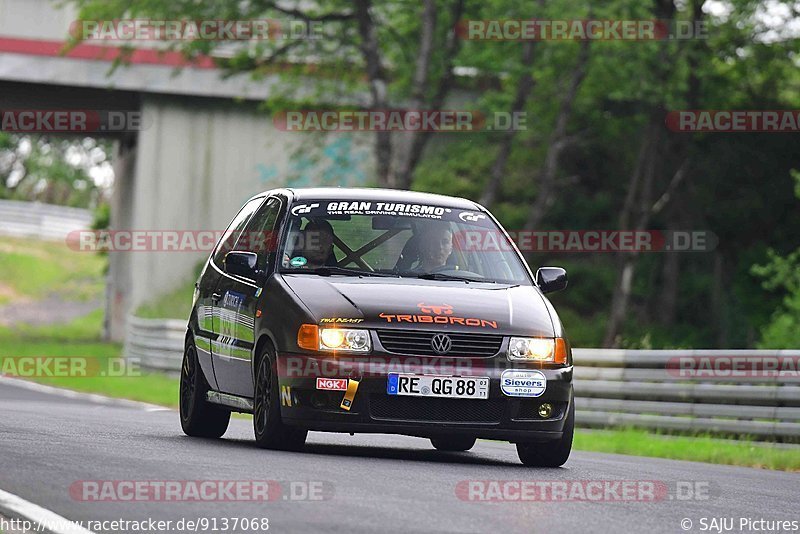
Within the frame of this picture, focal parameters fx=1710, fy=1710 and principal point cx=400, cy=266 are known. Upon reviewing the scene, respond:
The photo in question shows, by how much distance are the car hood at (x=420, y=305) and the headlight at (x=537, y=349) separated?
0.05m

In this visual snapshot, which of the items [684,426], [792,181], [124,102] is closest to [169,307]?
[124,102]

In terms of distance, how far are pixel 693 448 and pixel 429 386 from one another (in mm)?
5961

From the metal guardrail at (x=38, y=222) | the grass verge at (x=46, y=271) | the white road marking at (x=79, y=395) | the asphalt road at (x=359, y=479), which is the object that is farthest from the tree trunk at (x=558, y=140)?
the metal guardrail at (x=38, y=222)

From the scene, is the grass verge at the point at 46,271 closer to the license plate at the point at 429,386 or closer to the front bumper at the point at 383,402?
the front bumper at the point at 383,402

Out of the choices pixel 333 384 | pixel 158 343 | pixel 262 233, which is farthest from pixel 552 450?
→ pixel 158 343

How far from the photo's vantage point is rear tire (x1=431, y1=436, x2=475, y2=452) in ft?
41.3

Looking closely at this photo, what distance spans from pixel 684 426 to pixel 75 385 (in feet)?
41.1

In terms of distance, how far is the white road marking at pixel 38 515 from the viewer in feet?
22.5

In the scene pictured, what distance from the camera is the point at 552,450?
10.7 metres

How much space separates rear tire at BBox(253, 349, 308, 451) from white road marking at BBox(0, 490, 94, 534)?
2.68 meters

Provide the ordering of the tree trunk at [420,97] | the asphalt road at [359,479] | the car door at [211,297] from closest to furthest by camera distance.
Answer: the asphalt road at [359,479] < the car door at [211,297] < the tree trunk at [420,97]

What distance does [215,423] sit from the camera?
39.8 feet

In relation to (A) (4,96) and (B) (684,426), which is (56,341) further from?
(B) (684,426)

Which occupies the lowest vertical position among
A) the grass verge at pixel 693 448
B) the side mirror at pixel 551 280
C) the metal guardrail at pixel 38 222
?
the metal guardrail at pixel 38 222
